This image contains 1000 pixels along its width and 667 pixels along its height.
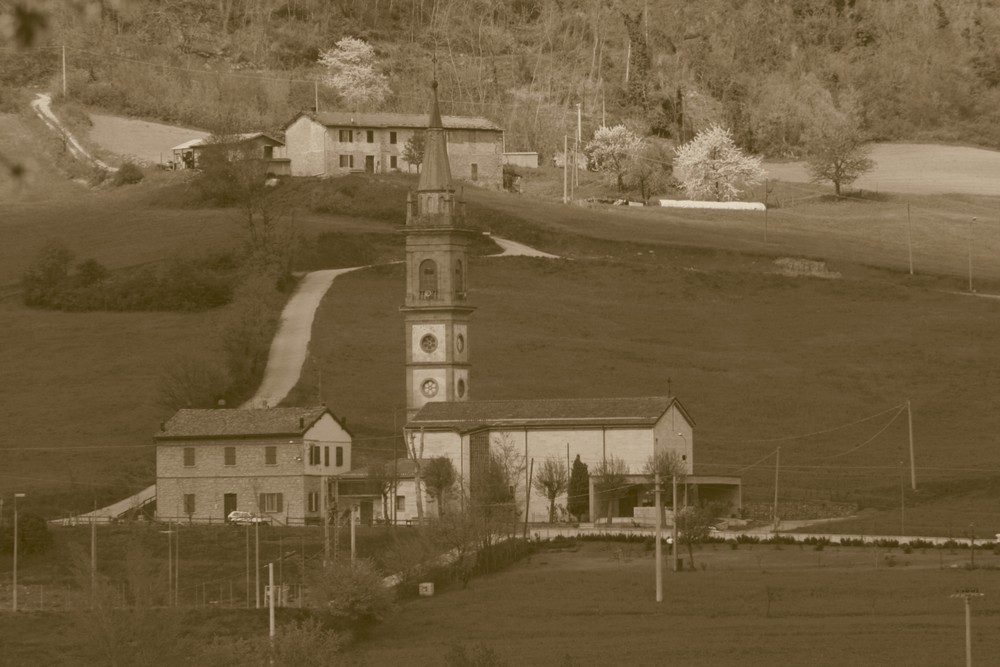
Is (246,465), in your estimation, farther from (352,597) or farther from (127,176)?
(127,176)

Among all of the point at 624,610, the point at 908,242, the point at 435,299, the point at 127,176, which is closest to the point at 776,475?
the point at 435,299

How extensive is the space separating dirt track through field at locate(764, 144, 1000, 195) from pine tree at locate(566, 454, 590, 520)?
98396mm

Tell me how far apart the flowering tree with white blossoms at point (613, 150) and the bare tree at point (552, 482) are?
306ft

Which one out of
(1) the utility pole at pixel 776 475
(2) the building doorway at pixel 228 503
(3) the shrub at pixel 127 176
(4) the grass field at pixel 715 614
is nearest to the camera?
(4) the grass field at pixel 715 614

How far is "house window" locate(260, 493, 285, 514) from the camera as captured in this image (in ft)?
266

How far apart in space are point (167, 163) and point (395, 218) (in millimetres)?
38202

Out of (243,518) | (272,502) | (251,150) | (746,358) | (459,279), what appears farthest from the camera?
(251,150)

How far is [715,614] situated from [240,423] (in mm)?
33054

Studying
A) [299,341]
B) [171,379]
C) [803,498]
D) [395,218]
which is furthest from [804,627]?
[395,218]

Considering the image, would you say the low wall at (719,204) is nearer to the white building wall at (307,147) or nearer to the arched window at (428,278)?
the white building wall at (307,147)

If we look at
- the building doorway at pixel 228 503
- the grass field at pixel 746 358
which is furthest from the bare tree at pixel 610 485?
the building doorway at pixel 228 503

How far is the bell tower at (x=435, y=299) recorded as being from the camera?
299 feet

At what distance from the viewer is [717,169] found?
177125 millimetres

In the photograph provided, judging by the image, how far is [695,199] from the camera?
17262cm
